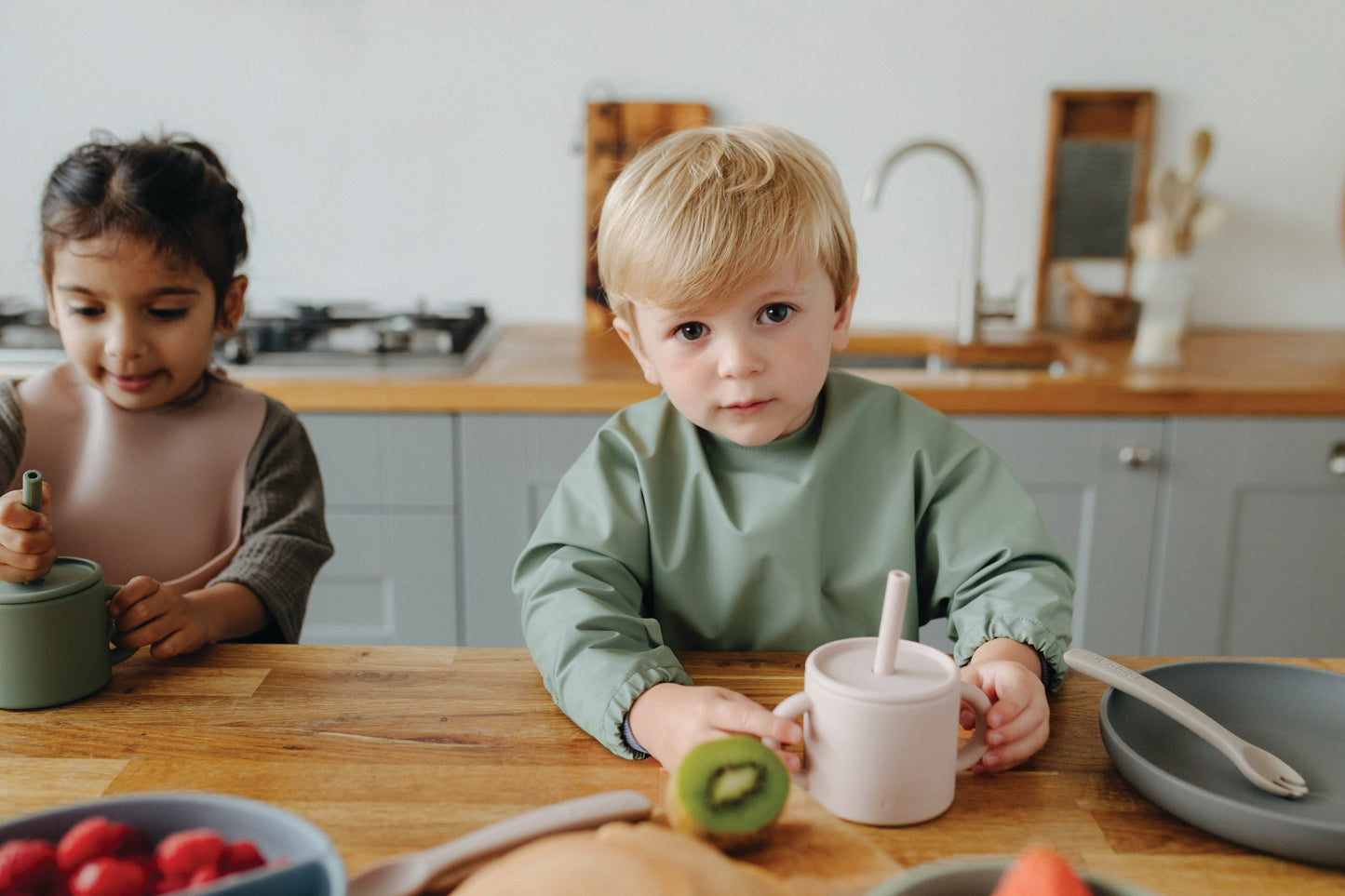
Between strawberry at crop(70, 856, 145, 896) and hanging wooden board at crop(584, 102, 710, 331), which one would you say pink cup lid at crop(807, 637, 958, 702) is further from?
hanging wooden board at crop(584, 102, 710, 331)

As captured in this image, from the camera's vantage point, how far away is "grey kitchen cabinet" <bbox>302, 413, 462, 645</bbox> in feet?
6.18

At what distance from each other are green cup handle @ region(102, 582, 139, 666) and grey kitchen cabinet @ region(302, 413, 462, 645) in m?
1.04

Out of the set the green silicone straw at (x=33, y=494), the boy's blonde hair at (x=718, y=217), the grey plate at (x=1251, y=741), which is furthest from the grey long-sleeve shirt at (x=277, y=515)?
the grey plate at (x=1251, y=741)

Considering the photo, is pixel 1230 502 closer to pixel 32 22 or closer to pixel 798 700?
pixel 798 700

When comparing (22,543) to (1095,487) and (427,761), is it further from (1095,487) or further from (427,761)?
(1095,487)

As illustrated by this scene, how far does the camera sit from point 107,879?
445 millimetres

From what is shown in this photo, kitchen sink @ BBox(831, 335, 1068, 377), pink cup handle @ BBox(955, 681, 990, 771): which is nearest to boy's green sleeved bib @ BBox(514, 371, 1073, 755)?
pink cup handle @ BBox(955, 681, 990, 771)

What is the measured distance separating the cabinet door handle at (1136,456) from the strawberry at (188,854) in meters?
1.76

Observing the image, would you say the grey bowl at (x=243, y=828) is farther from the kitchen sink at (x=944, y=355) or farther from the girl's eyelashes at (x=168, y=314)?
the kitchen sink at (x=944, y=355)

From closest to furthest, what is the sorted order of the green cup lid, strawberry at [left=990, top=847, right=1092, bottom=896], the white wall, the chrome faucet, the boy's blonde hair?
strawberry at [left=990, top=847, right=1092, bottom=896], the green cup lid, the boy's blonde hair, the chrome faucet, the white wall

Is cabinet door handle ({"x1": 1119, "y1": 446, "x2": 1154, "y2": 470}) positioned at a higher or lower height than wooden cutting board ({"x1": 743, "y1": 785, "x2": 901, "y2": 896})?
lower

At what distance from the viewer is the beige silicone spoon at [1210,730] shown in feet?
2.15

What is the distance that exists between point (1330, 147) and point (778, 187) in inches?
83.2

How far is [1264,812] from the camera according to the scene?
58 cm
